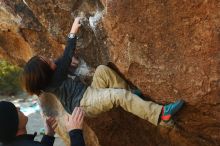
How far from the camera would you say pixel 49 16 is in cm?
568

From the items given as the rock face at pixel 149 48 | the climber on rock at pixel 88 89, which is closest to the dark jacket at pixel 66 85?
the climber on rock at pixel 88 89

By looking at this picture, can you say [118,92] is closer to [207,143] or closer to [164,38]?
[164,38]

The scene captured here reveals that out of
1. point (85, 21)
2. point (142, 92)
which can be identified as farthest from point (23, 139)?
point (85, 21)

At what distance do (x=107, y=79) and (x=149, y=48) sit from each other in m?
0.77

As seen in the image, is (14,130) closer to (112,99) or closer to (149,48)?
(112,99)

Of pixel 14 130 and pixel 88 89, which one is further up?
pixel 88 89

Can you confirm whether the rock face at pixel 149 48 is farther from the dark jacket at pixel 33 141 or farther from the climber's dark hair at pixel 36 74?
the dark jacket at pixel 33 141

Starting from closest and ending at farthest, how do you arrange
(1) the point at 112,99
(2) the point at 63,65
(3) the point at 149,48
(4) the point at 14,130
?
(4) the point at 14,130 → (3) the point at 149,48 → (1) the point at 112,99 → (2) the point at 63,65

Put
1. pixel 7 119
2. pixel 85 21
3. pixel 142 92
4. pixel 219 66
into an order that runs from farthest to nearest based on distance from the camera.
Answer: pixel 85 21 < pixel 142 92 < pixel 219 66 < pixel 7 119

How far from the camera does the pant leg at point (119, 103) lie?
15.3 ft

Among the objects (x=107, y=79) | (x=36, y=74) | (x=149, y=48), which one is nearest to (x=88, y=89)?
(x=107, y=79)

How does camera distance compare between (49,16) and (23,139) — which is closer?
(23,139)

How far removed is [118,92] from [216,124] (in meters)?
1.21

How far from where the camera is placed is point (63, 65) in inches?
198
